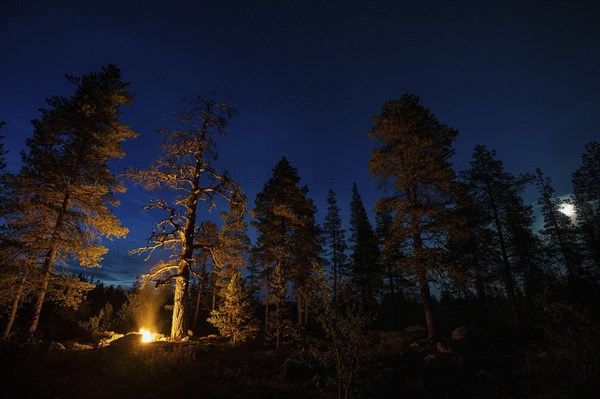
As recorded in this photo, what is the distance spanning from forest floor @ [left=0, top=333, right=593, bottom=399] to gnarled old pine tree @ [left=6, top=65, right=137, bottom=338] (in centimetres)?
Answer: 425

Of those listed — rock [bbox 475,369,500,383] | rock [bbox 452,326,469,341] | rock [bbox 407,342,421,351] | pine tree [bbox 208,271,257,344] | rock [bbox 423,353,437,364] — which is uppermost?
pine tree [bbox 208,271,257,344]

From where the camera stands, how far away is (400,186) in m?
16.6

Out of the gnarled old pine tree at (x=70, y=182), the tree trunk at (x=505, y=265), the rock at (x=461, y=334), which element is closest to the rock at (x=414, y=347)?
the rock at (x=461, y=334)

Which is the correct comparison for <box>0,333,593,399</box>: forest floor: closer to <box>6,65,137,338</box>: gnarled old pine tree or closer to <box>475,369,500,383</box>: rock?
<box>475,369,500,383</box>: rock

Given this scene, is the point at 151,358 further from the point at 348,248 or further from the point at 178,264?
the point at 348,248

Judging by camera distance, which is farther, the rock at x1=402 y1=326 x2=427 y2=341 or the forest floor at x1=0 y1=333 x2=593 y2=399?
the rock at x1=402 y1=326 x2=427 y2=341

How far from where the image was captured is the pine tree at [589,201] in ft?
88.9

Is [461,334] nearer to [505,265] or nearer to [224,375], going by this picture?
[505,265]

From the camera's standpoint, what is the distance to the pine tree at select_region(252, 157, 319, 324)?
2316 cm

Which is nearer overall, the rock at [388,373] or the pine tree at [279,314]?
the rock at [388,373]

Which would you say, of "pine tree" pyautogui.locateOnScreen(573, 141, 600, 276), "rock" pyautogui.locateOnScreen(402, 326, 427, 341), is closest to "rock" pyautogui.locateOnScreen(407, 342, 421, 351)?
"rock" pyautogui.locateOnScreen(402, 326, 427, 341)

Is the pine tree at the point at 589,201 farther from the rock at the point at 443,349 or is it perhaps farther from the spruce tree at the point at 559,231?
the rock at the point at 443,349

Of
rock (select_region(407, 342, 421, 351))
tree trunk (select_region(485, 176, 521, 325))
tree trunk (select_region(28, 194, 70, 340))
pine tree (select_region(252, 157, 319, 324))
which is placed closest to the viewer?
tree trunk (select_region(28, 194, 70, 340))

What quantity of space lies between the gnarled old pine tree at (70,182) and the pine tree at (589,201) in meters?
38.9
